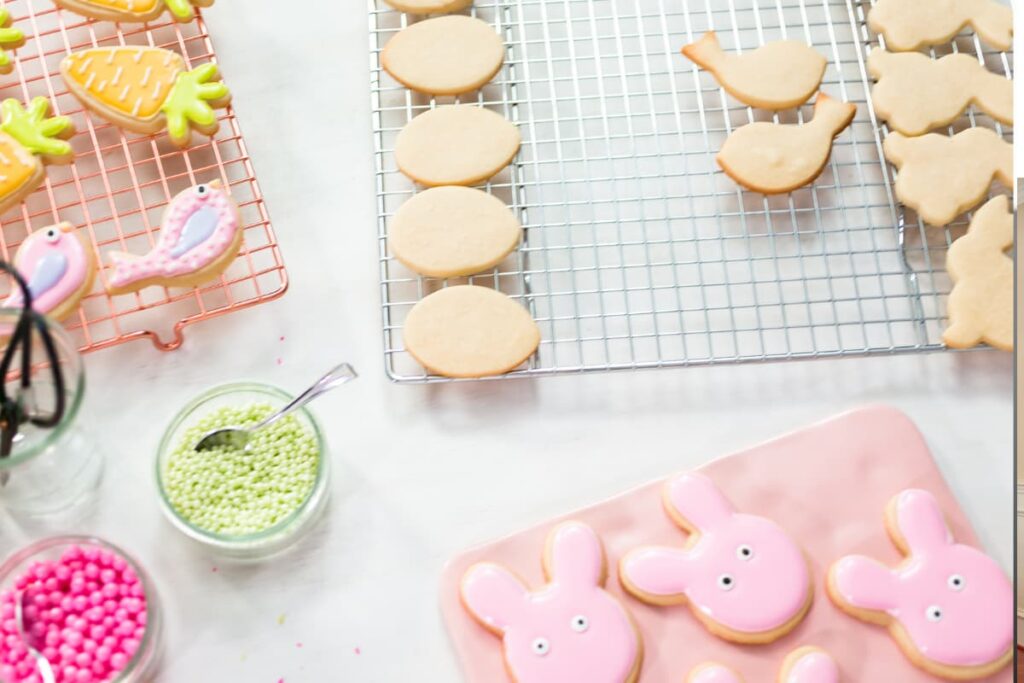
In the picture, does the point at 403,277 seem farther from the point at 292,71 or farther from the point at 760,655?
the point at 760,655

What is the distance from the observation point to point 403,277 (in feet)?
3.33

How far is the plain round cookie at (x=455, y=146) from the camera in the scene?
3.32ft

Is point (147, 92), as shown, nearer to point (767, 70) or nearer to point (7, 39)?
point (7, 39)

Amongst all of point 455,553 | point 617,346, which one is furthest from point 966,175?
point 455,553

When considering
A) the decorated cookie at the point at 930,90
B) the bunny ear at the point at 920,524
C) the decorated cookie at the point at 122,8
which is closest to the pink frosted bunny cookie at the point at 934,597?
the bunny ear at the point at 920,524

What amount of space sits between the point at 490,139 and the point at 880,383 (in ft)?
1.54

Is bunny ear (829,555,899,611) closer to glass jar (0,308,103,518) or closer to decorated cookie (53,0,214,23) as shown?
glass jar (0,308,103,518)

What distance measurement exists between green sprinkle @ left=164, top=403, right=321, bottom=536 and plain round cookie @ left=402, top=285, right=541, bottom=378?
0.14 metres

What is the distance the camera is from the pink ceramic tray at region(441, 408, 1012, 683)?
0.86 meters

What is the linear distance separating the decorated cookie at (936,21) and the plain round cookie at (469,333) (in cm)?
52

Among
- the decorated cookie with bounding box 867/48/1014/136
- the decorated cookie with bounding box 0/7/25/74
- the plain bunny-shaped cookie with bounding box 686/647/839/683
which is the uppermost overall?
the decorated cookie with bounding box 0/7/25/74

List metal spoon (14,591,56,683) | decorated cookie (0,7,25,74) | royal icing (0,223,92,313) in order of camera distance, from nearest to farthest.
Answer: metal spoon (14,591,56,683)
royal icing (0,223,92,313)
decorated cookie (0,7,25,74)

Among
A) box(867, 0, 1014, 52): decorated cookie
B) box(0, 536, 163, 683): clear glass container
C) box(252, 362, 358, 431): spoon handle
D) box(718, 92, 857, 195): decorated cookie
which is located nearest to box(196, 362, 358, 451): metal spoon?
box(252, 362, 358, 431): spoon handle

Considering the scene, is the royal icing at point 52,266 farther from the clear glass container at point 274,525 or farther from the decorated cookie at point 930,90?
the decorated cookie at point 930,90
